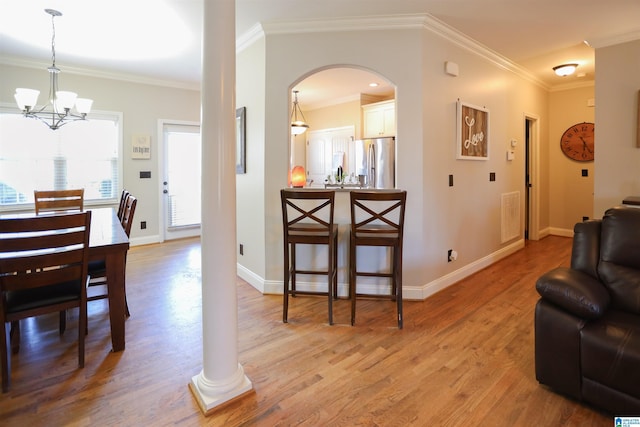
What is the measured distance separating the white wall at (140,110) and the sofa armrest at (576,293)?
535 centimetres

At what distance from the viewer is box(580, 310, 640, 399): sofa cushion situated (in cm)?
149

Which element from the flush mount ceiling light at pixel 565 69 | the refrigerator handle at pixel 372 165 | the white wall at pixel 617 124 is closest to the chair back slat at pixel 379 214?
the white wall at pixel 617 124

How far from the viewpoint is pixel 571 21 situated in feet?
10.7

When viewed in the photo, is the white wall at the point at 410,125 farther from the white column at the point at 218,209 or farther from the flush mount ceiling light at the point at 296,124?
the flush mount ceiling light at the point at 296,124

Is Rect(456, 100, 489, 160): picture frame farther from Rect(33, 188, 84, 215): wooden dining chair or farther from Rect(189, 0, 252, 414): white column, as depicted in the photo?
Rect(33, 188, 84, 215): wooden dining chair

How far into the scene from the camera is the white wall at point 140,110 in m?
4.81

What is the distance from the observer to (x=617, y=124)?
143 inches

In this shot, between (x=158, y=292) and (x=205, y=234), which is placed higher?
(x=205, y=234)

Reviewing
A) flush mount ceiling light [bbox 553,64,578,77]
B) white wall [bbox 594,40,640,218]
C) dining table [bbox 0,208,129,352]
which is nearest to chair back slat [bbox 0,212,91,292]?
dining table [bbox 0,208,129,352]

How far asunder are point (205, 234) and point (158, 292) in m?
2.01

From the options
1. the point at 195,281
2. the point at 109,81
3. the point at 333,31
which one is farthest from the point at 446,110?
the point at 109,81

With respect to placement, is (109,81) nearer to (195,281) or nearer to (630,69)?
(195,281)

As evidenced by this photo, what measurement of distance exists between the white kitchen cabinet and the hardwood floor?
3.50 meters

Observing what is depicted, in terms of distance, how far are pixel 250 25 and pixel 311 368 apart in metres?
3.00
